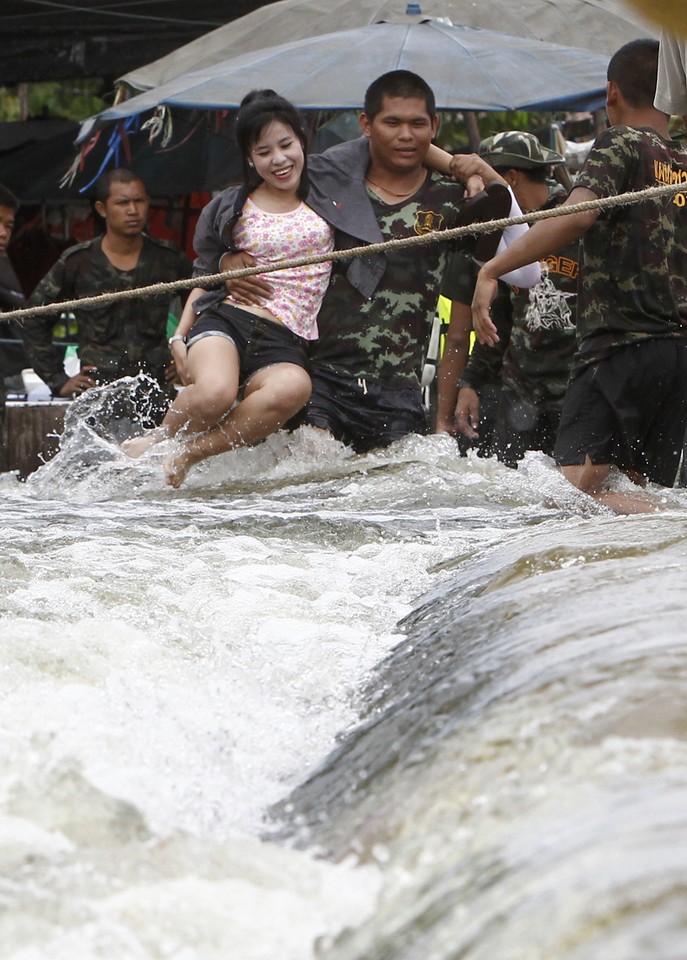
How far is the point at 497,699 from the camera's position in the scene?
1924 millimetres

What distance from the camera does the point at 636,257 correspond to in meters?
4.47

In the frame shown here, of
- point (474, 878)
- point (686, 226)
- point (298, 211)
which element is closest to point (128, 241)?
point (298, 211)

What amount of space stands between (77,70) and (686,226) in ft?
25.0

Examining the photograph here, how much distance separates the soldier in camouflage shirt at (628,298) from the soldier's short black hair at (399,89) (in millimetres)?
1015

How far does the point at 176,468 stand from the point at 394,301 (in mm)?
1106

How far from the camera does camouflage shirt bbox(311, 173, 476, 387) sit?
18.1ft

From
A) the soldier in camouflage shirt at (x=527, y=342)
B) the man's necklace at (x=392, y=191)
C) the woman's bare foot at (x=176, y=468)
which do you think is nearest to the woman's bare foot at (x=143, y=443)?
the woman's bare foot at (x=176, y=468)

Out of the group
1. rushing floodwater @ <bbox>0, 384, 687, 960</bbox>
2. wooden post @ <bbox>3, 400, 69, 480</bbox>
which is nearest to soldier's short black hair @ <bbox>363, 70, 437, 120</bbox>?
rushing floodwater @ <bbox>0, 384, 687, 960</bbox>

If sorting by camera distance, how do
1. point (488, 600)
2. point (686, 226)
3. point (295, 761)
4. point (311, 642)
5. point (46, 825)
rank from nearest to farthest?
1. point (46, 825)
2. point (295, 761)
3. point (488, 600)
4. point (311, 642)
5. point (686, 226)

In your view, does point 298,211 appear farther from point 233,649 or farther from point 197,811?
point 197,811

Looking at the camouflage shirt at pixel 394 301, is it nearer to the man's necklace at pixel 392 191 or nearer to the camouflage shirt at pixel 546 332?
the man's necklace at pixel 392 191

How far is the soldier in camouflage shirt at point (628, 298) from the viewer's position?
4422 mm

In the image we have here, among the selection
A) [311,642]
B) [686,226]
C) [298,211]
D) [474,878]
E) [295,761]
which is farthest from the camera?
[298,211]

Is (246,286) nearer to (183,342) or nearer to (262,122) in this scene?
(183,342)
